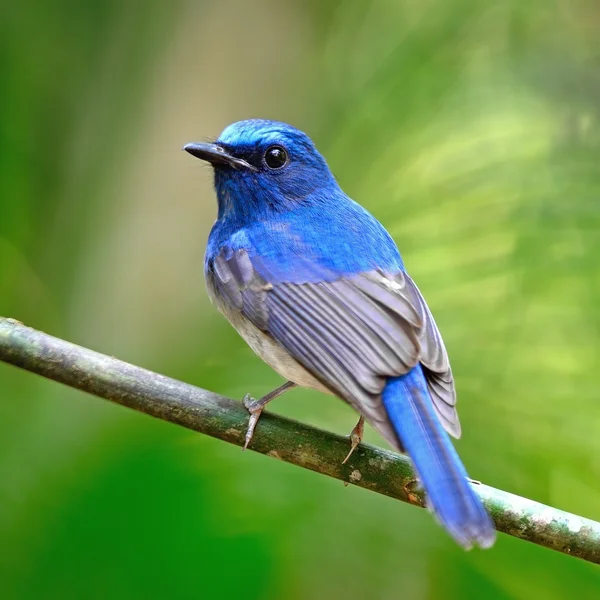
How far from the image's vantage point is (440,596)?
304 centimetres

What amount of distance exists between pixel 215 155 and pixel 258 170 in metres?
0.21

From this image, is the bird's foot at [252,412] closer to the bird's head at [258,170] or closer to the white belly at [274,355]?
the white belly at [274,355]

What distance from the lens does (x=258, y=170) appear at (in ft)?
11.8

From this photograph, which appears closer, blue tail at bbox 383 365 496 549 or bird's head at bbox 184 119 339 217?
blue tail at bbox 383 365 496 549

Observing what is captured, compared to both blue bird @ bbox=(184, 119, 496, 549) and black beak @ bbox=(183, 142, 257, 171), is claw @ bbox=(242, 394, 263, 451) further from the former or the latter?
black beak @ bbox=(183, 142, 257, 171)

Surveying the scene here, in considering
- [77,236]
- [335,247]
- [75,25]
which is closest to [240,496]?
[335,247]

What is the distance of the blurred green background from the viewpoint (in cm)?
302

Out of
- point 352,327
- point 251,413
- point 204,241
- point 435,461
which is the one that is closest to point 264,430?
point 251,413

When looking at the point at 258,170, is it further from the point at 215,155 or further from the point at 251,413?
the point at 251,413

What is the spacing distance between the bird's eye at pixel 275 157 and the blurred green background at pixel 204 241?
1.67 feet

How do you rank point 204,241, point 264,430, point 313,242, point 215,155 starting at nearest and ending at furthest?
point 264,430 → point 313,242 → point 215,155 → point 204,241

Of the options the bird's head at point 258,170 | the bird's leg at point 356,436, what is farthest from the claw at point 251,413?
the bird's head at point 258,170

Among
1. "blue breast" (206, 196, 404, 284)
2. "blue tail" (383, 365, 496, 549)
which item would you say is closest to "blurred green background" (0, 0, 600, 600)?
"blue breast" (206, 196, 404, 284)

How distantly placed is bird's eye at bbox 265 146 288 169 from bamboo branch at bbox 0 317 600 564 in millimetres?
1165
